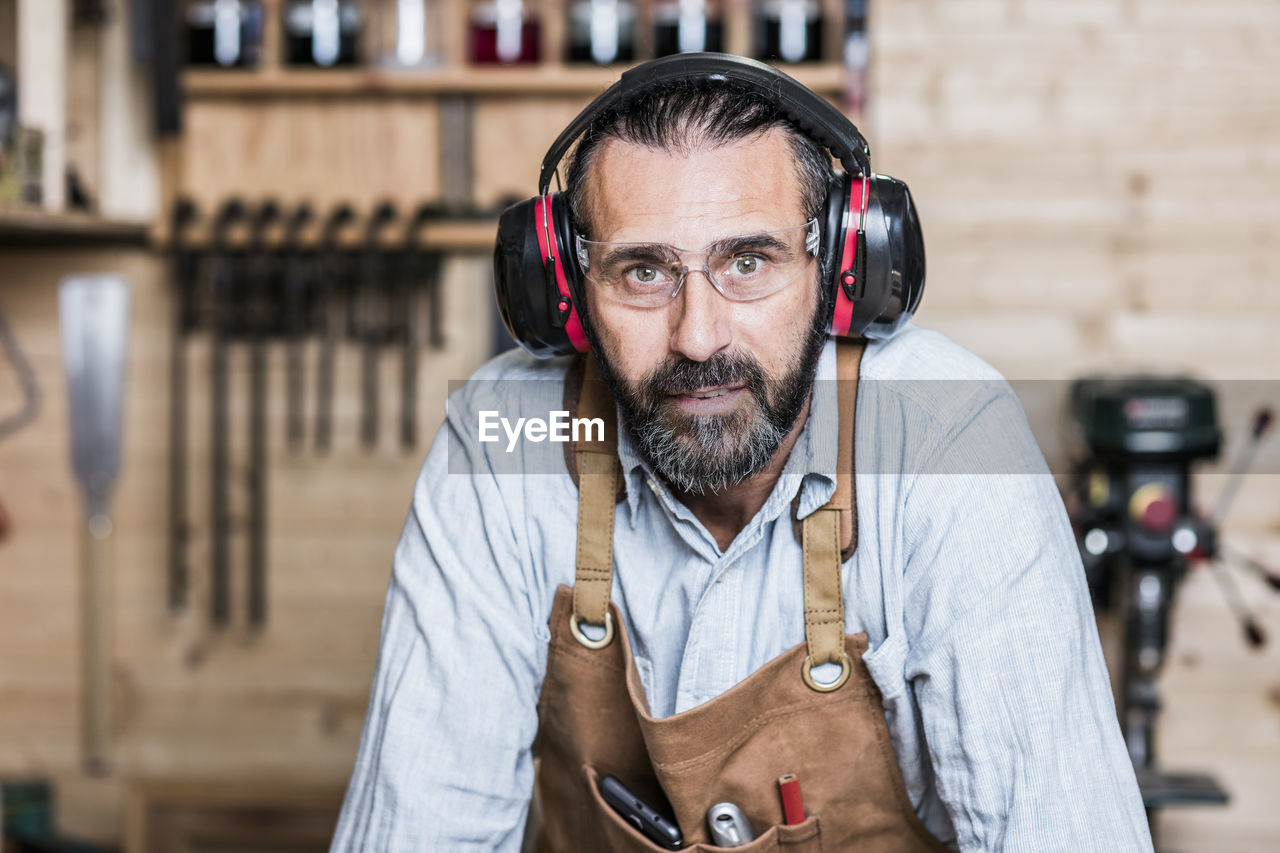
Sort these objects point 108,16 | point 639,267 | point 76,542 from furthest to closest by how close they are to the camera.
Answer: point 76,542 → point 108,16 → point 639,267

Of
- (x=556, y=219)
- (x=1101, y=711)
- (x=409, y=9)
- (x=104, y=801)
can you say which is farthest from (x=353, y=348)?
(x=1101, y=711)

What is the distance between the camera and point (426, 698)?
1.23 meters

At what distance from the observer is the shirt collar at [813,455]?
1.23 m

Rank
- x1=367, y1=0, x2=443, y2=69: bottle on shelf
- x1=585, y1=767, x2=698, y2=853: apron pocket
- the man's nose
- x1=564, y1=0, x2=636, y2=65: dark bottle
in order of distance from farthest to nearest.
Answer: x1=367, y1=0, x2=443, y2=69: bottle on shelf, x1=564, y1=0, x2=636, y2=65: dark bottle, x1=585, y1=767, x2=698, y2=853: apron pocket, the man's nose

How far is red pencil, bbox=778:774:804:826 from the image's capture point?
126cm

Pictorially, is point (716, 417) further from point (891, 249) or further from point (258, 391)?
point (258, 391)

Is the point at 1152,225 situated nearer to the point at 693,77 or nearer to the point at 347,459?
the point at 693,77

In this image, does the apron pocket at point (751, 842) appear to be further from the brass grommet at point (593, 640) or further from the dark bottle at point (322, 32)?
the dark bottle at point (322, 32)

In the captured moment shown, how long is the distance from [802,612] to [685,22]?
176 centimetres

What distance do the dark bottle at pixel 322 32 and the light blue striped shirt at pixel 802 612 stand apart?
1.62m

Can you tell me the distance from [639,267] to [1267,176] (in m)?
1.87

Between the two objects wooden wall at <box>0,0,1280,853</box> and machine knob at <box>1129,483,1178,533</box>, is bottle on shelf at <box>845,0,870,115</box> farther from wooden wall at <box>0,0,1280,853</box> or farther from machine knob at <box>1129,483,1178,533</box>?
machine knob at <box>1129,483,1178,533</box>

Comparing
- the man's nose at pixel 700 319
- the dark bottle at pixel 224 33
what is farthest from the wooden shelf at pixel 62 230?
the man's nose at pixel 700 319

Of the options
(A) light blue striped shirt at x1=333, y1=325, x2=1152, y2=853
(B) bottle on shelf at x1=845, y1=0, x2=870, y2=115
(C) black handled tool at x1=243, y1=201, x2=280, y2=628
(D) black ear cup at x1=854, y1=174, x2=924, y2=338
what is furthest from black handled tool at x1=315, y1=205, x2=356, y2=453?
(D) black ear cup at x1=854, y1=174, x2=924, y2=338
